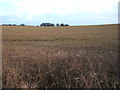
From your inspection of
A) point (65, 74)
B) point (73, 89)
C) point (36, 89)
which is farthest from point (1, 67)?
point (73, 89)

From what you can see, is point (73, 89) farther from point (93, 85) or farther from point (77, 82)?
point (93, 85)

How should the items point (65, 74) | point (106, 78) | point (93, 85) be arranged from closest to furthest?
point (93, 85)
point (106, 78)
point (65, 74)

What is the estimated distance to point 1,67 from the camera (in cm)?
535

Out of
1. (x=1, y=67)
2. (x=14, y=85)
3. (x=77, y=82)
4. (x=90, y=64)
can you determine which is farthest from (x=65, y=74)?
(x=1, y=67)

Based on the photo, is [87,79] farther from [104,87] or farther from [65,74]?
[65,74]

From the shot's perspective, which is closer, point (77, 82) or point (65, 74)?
point (77, 82)

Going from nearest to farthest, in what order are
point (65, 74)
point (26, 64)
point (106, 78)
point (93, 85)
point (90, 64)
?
point (93, 85)
point (106, 78)
point (65, 74)
point (90, 64)
point (26, 64)

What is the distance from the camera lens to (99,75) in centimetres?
449

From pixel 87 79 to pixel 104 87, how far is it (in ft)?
1.47

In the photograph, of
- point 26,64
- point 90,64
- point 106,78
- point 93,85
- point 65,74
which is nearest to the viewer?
point 93,85

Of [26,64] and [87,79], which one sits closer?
[87,79]

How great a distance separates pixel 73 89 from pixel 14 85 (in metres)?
1.55

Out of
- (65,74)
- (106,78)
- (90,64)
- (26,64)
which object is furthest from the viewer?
(26,64)

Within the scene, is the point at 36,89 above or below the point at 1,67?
below
